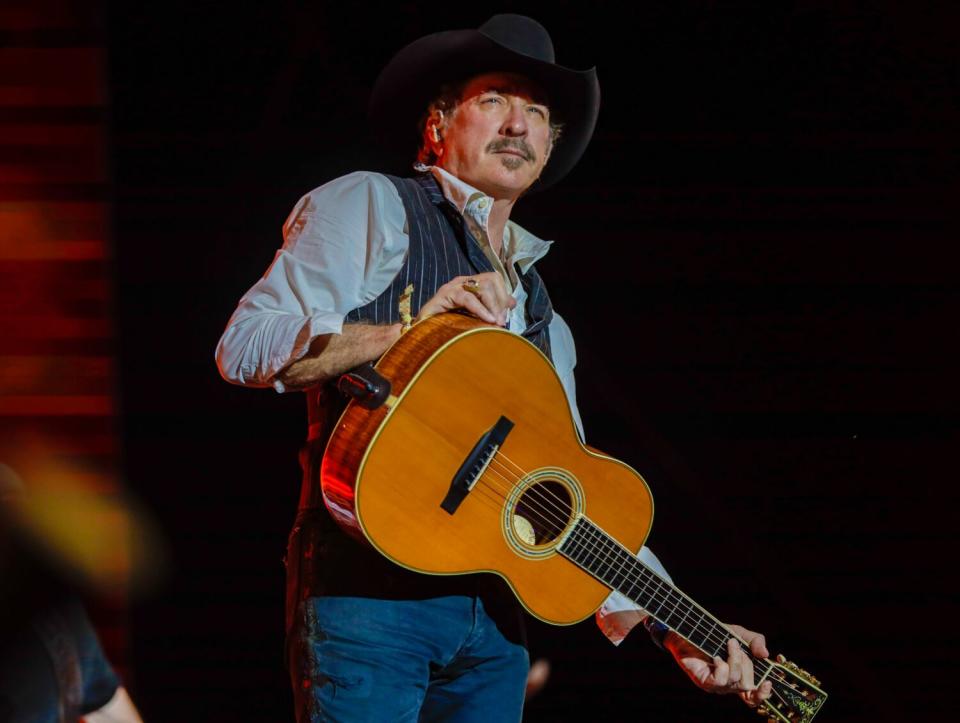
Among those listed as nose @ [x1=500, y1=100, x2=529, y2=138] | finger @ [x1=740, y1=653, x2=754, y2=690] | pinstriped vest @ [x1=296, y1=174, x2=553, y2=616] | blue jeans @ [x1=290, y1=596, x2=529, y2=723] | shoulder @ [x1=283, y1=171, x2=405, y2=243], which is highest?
nose @ [x1=500, y1=100, x2=529, y2=138]

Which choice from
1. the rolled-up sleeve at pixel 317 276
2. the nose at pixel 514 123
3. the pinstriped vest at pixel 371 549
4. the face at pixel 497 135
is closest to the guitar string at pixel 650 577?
the pinstriped vest at pixel 371 549

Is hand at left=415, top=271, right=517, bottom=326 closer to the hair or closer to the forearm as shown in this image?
the forearm

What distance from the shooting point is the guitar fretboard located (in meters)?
2.07

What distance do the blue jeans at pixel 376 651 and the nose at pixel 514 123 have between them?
3.60 ft

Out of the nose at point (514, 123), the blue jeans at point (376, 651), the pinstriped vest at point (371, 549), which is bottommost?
the blue jeans at point (376, 651)

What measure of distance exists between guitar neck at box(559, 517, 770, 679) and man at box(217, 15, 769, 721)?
52 millimetres

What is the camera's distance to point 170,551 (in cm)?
316

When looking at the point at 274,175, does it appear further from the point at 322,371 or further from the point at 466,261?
the point at 322,371

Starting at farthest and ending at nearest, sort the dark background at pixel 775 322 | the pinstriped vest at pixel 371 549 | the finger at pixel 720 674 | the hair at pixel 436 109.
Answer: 1. the dark background at pixel 775 322
2. the hair at pixel 436 109
3. the finger at pixel 720 674
4. the pinstriped vest at pixel 371 549

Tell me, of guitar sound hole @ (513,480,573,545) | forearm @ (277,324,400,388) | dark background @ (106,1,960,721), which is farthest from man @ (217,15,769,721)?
dark background @ (106,1,960,721)

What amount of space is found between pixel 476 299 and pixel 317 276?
1.04ft

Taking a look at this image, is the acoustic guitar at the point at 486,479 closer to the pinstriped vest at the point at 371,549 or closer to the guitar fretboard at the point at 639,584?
the guitar fretboard at the point at 639,584

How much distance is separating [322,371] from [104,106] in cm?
168

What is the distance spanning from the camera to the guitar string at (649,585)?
2.05m
